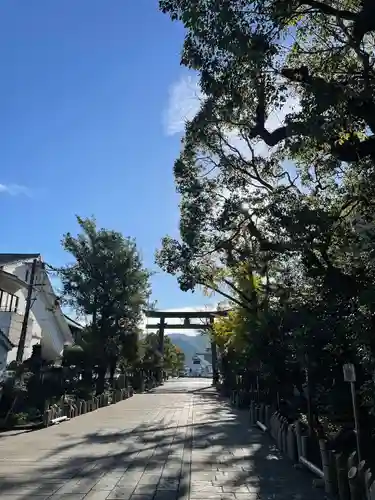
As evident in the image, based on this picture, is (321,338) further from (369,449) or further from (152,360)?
(152,360)

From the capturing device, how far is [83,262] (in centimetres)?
2909

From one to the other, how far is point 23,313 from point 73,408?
Result: 10428 mm

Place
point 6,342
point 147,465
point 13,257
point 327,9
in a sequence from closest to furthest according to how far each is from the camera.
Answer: point 327,9
point 147,465
point 6,342
point 13,257

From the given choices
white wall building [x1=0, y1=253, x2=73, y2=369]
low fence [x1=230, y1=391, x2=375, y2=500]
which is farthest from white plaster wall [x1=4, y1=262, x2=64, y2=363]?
low fence [x1=230, y1=391, x2=375, y2=500]

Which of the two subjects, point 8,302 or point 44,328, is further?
point 44,328

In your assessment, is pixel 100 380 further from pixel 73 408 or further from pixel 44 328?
pixel 73 408

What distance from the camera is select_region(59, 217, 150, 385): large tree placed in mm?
28516

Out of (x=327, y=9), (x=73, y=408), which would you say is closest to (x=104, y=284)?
(x=73, y=408)

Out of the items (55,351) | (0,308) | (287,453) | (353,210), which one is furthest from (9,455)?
(55,351)

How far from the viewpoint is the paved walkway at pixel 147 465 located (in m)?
7.35

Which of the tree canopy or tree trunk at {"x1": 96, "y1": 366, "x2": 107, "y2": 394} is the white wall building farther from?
the tree canopy

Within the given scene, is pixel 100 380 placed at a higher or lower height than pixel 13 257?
lower

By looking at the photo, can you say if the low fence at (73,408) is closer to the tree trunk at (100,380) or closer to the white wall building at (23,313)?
the tree trunk at (100,380)

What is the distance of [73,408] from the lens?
760 inches
